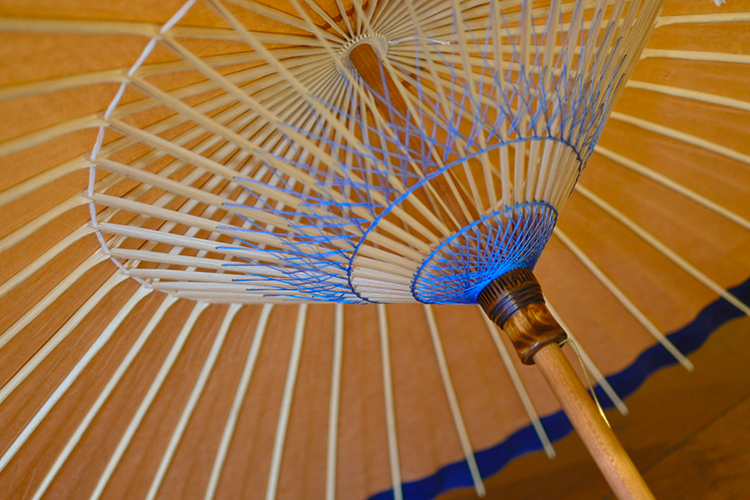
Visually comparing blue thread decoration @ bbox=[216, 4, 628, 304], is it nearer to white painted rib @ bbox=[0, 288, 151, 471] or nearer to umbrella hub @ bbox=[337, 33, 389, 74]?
umbrella hub @ bbox=[337, 33, 389, 74]

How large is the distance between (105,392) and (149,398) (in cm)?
18

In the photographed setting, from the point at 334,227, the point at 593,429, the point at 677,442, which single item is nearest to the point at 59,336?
the point at 334,227

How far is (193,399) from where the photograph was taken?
2225mm

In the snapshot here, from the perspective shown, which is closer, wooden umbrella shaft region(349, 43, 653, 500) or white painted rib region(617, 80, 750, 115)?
wooden umbrella shaft region(349, 43, 653, 500)

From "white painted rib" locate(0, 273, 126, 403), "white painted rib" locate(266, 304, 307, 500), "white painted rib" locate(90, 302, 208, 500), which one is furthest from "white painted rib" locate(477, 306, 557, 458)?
"white painted rib" locate(0, 273, 126, 403)

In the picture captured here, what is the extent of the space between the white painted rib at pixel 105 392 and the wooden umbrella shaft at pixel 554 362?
3.73ft

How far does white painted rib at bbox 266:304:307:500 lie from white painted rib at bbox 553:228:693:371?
3.86 feet

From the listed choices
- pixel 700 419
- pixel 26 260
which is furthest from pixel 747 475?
pixel 26 260

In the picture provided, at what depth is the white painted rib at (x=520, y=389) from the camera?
2.49 metres

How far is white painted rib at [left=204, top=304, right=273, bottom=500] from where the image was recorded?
2283 millimetres

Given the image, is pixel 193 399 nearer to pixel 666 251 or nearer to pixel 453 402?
pixel 453 402

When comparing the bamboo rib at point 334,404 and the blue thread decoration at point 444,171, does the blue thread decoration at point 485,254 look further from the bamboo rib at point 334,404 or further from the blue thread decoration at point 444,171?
the bamboo rib at point 334,404

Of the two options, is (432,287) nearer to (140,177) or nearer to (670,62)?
(140,177)

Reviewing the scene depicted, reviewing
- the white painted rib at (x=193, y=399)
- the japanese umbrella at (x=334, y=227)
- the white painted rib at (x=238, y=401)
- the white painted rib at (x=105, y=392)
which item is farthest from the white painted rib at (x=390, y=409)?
the white painted rib at (x=105, y=392)
